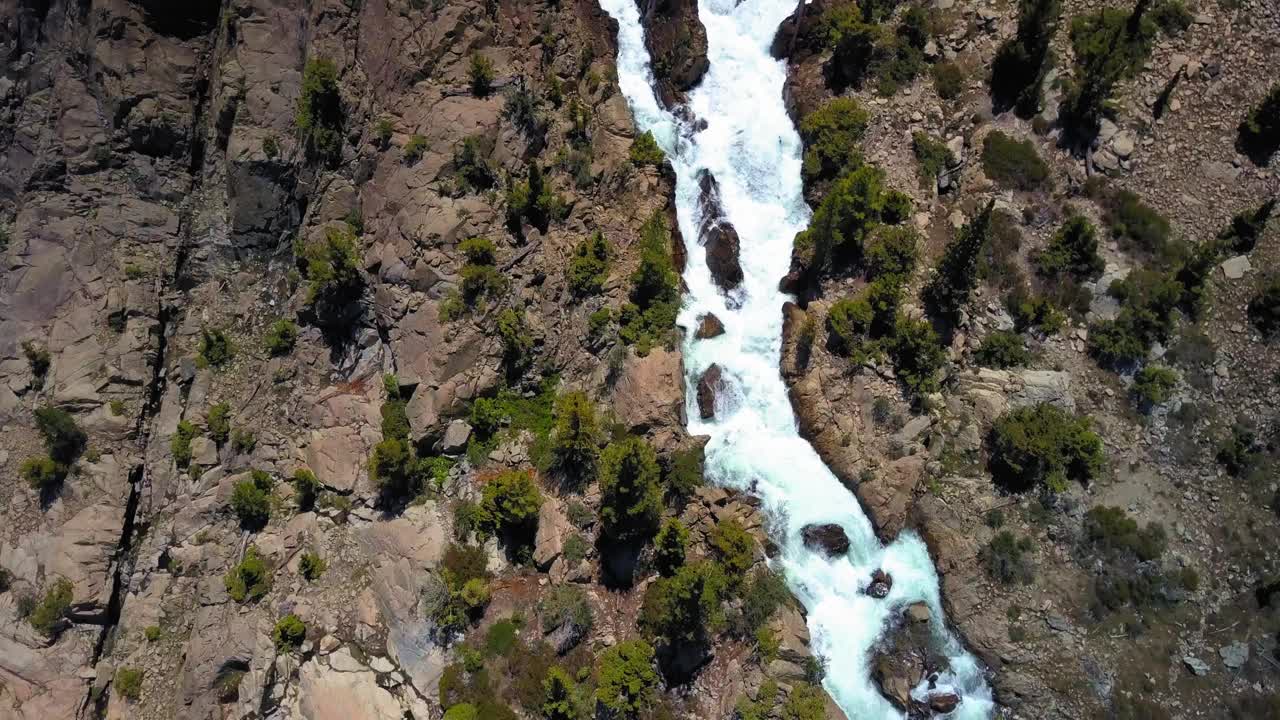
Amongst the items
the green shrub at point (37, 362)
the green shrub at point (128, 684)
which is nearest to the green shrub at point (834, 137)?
the green shrub at point (37, 362)

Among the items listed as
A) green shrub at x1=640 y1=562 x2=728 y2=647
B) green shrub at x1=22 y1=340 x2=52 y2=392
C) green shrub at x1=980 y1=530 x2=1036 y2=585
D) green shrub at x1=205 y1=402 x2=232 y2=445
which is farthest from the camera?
green shrub at x1=205 y1=402 x2=232 y2=445

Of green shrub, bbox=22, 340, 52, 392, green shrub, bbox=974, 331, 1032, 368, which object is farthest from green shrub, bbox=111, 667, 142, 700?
green shrub, bbox=974, 331, 1032, 368

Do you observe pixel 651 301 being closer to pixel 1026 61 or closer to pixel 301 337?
pixel 301 337

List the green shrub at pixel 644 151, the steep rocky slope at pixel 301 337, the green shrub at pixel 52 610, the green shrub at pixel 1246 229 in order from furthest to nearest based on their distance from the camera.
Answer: the green shrub at pixel 644 151
the green shrub at pixel 1246 229
the green shrub at pixel 52 610
the steep rocky slope at pixel 301 337

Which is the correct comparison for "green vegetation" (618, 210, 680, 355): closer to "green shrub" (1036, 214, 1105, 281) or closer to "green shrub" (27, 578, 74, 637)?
"green shrub" (1036, 214, 1105, 281)

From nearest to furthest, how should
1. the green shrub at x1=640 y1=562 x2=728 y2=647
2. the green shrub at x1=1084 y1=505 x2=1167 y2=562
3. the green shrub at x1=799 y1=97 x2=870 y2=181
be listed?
the green shrub at x1=640 y1=562 x2=728 y2=647
the green shrub at x1=1084 y1=505 x2=1167 y2=562
the green shrub at x1=799 y1=97 x2=870 y2=181

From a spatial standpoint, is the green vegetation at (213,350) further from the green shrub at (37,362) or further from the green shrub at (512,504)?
the green shrub at (512,504)
